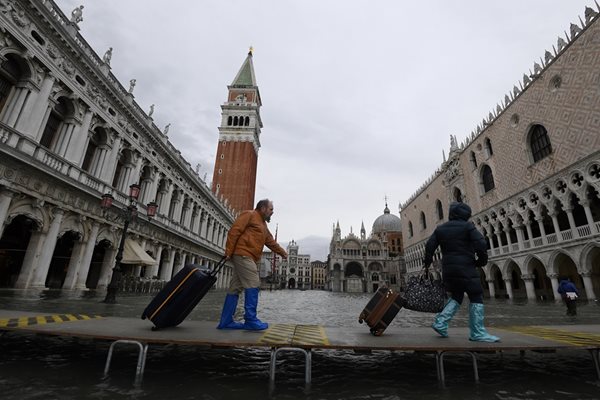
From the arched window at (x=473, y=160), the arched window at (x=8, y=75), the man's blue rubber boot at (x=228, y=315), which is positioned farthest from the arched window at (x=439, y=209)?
the arched window at (x=8, y=75)

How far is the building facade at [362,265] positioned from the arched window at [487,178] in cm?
3700

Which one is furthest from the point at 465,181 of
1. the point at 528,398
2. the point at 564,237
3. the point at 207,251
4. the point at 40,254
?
the point at 40,254

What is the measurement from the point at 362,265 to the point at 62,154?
201 feet

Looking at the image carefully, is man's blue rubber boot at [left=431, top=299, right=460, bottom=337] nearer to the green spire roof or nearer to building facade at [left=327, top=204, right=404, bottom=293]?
building facade at [left=327, top=204, right=404, bottom=293]

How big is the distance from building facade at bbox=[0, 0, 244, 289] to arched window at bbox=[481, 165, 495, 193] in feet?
103

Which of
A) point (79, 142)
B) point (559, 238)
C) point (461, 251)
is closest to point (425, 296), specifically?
point (461, 251)

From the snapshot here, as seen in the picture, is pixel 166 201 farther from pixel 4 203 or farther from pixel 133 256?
pixel 4 203

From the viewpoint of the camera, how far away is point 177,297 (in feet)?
12.5

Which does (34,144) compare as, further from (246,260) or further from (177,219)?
(177,219)

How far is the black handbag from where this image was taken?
4.15m

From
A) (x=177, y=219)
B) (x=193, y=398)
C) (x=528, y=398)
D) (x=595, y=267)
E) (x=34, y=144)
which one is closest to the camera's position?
(x=193, y=398)

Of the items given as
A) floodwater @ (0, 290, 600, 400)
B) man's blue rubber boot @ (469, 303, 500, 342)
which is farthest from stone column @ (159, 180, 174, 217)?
man's blue rubber boot @ (469, 303, 500, 342)

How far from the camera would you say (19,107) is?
1168 cm

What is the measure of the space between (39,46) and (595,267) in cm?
3489
